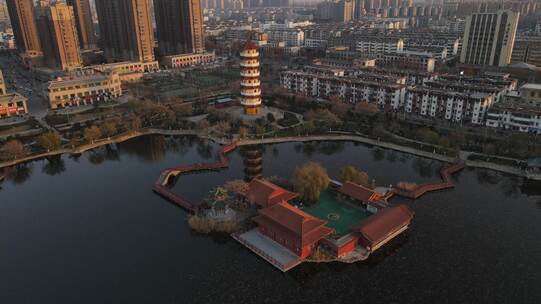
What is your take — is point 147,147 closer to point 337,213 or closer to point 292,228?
point 337,213

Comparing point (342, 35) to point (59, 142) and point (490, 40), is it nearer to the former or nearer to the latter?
point (490, 40)

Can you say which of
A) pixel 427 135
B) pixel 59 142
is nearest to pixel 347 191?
pixel 427 135

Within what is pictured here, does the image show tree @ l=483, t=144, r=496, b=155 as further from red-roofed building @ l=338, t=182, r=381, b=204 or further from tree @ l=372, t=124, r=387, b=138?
red-roofed building @ l=338, t=182, r=381, b=204

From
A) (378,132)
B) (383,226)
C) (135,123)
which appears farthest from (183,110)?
(383,226)

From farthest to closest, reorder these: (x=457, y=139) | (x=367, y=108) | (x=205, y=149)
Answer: (x=367, y=108) < (x=205, y=149) < (x=457, y=139)

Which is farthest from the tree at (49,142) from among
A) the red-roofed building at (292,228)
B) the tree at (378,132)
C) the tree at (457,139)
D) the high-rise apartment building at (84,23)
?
the high-rise apartment building at (84,23)

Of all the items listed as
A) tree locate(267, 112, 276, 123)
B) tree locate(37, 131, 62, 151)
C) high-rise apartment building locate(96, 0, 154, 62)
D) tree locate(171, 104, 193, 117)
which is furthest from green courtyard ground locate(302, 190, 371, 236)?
high-rise apartment building locate(96, 0, 154, 62)
